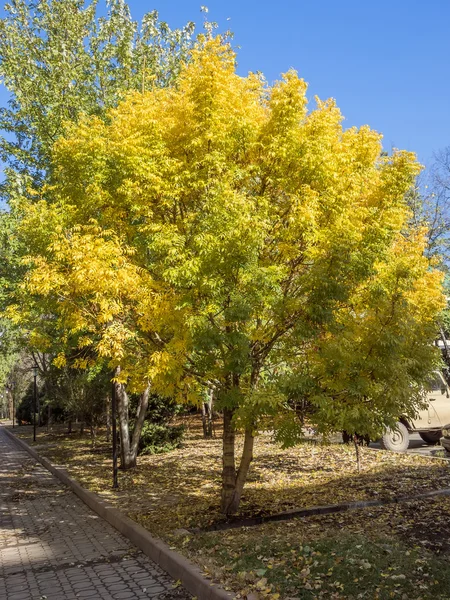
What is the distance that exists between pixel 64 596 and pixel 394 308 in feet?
15.1

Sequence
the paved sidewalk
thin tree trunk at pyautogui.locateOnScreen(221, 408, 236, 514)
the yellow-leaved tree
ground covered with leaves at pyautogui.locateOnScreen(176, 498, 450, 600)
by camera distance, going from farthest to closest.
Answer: thin tree trunk at pyautogui.locateOnScreen(221, 408, 236, 514) < the yellow-leaved tree < the paved sidewalk < ground covered with leaves at pyautogui.locateOnScreen(176, 498, 450, 600)

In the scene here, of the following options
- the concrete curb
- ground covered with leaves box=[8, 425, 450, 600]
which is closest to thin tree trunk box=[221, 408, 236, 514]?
ground covered with leaves box=[8, 425, 450, 600]

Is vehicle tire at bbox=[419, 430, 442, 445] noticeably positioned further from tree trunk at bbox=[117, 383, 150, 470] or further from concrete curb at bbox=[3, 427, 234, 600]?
concrete curb at bbox=[3, 427, 234, 600]

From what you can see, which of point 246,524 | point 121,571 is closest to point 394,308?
point 246,524

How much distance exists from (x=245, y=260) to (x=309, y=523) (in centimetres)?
348

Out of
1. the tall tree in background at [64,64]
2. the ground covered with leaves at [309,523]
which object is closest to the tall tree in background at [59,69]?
the tall tree in background at [64,64]

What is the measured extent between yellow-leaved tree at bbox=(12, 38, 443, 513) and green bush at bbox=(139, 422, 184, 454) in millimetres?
8769

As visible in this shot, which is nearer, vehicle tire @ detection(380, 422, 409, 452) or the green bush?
vehicle tire @ detection(380, 422, 409, 452)

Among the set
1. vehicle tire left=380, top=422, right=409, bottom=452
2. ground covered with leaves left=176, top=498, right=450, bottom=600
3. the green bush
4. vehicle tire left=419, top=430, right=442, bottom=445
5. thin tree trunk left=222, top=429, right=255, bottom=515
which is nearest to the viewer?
ground covered with leaves left=176, top=498, right=450, bottom=600

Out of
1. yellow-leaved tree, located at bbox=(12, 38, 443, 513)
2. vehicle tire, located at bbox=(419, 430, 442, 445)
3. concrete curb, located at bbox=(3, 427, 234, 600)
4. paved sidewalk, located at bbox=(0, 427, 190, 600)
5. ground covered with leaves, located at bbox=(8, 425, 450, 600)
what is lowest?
paved sidewalk, located at bbox=(0, 427, 190, 600)

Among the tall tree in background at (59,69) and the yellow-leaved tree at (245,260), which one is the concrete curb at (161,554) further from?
the tall tree in background at (59,69)

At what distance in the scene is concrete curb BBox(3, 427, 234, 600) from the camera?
4.93 meters

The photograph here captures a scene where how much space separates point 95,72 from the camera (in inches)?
673

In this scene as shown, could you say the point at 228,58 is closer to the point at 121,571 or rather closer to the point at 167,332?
the point at 167,332
